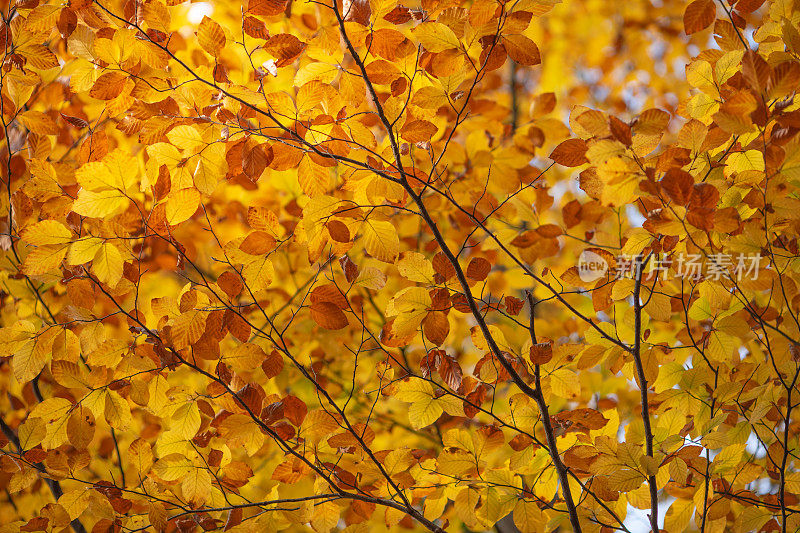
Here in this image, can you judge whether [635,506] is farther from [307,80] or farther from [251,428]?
[307,80]

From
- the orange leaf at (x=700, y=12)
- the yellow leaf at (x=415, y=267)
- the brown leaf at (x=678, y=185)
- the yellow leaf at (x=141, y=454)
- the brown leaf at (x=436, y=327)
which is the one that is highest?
the orange leaf at (x=700, y=12)

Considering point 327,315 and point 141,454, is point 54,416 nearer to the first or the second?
point 141,454

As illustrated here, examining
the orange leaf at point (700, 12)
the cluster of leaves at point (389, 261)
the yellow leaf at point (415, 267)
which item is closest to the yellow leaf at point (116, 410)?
the cluster of leaves at point (389, 261)

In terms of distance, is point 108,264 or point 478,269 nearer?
point 108,264

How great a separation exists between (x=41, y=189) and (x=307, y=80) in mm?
634

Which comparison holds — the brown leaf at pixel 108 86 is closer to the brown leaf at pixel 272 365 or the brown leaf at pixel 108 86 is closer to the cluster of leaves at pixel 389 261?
the cluster of leaves at pixel 389 261

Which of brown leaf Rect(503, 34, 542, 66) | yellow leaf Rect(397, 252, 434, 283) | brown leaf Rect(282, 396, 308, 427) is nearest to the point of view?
brown leaf Rect(503, 34, 542, 66)

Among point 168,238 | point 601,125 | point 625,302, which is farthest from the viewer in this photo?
point 625,302

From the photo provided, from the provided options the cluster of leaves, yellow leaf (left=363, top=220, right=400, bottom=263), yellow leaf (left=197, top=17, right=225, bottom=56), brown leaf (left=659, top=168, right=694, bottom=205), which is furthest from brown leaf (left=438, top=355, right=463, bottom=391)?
yellow leaf (left=197, top=17, right=225, bottom=56)

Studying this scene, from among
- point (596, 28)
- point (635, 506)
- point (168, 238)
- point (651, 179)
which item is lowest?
point (635, 506)

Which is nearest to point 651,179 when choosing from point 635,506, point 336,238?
point 336,238

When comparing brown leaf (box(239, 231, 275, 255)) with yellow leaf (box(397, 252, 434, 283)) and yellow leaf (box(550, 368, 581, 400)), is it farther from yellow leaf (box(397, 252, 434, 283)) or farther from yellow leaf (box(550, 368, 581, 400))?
yellow leaf (box(550, 368, 581, 400))

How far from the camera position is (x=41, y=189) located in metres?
1.29

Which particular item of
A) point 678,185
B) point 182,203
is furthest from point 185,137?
point 678,185
